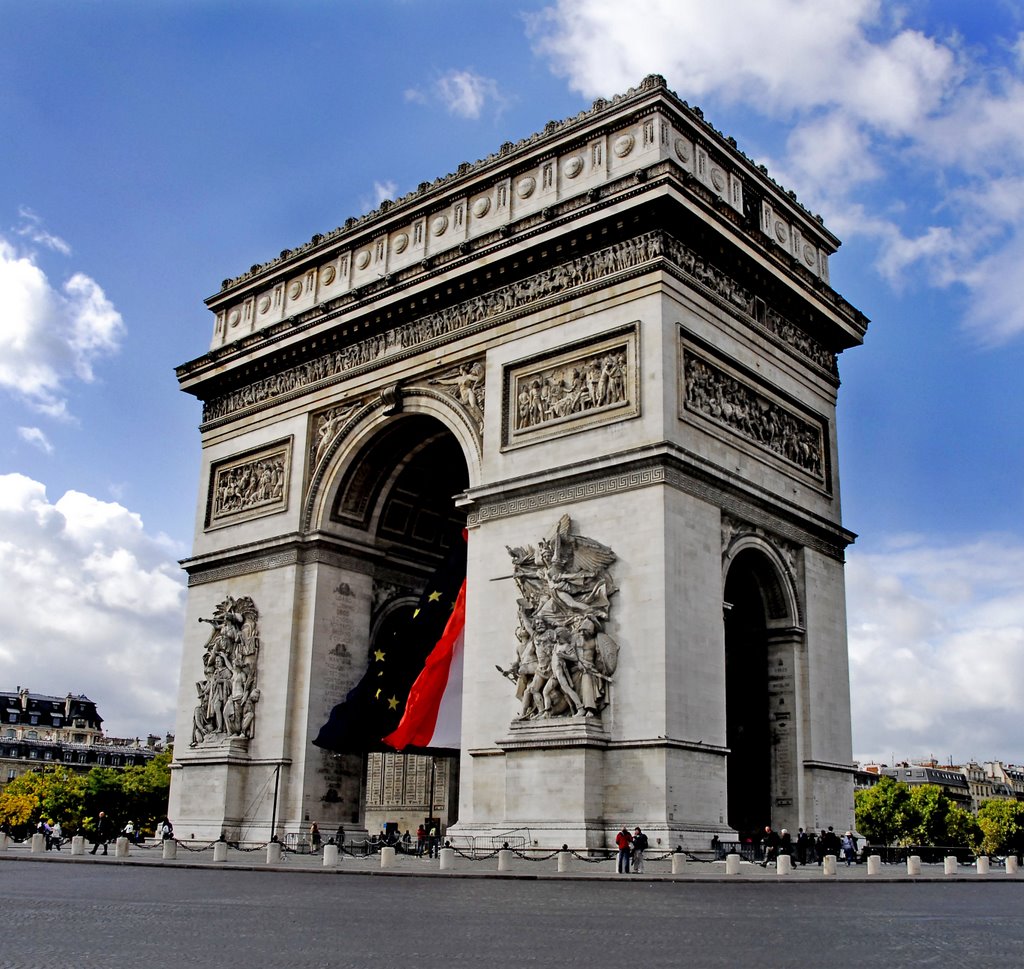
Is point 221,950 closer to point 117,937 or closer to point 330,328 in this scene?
point 117,937

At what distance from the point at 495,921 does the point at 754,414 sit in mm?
19086

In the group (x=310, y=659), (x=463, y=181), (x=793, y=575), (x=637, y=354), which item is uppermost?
(x=463, y=181)

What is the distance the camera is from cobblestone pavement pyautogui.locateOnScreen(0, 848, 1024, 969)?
9.00 metres

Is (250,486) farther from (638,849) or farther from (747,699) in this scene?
(638,849)

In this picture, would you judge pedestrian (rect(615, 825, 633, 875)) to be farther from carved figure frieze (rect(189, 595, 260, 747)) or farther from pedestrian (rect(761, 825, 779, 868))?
carved figure frieze (rect(189, 595, 260, 747))

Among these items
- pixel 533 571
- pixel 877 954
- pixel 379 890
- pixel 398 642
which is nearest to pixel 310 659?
pixel 398 642

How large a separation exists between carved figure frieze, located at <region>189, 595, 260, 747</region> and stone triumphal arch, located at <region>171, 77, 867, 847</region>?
0.08m

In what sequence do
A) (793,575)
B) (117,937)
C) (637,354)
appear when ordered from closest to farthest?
(117,937)
(637,354)
(793,575)

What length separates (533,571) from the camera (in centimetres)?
2684

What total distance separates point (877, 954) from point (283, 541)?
25102mm

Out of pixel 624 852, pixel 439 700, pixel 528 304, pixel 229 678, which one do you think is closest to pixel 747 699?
pixel 439 700

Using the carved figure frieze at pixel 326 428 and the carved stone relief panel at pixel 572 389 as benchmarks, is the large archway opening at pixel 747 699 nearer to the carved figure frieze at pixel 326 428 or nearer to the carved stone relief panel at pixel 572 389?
the carved stone relief panel at pixel 572 389

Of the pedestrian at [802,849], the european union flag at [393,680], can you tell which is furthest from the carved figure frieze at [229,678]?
the pedestrian at [802,849]

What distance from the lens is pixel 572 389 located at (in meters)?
27.9
